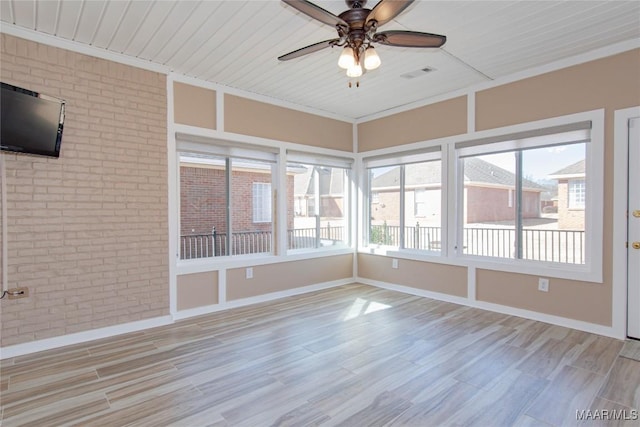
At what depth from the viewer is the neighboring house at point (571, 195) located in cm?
361

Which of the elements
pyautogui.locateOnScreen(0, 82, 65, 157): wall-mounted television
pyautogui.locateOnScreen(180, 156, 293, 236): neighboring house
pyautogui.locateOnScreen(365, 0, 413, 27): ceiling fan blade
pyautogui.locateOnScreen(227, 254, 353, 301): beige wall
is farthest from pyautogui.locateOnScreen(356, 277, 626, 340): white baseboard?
pyautogui.locateOnScreen(0, 82, 65, 157): wall-mounted television

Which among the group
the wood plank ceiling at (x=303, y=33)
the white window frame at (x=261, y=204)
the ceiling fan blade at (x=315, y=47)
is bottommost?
the white window frame at (x=261, y=204)

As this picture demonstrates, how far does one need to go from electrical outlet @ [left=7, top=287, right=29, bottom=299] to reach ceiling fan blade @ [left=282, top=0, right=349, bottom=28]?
3228 mm

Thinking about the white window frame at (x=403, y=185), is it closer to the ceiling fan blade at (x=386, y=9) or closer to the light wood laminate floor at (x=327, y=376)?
the light wood laminate floor at (x=327, y=376)

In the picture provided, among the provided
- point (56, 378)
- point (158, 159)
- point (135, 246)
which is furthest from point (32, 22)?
point (56, 378)

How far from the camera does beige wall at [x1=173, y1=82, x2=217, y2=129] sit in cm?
391

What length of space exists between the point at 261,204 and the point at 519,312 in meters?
3.55

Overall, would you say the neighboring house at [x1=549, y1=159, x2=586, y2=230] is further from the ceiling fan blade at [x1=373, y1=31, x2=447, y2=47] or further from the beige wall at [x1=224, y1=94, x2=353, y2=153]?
the beige wall at [x1=224, y1=94, x2=353, y2=153]

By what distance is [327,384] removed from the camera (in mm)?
2473

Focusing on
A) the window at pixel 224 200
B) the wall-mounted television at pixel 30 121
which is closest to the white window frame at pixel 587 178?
the window at pixel 224 200

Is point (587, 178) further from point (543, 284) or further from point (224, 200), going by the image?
point (224, 200)

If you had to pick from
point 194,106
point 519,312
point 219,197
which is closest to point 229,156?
point 219,197

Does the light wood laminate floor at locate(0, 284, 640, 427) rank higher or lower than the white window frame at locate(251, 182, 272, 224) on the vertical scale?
lower

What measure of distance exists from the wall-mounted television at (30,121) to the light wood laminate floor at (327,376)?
1806 mm
